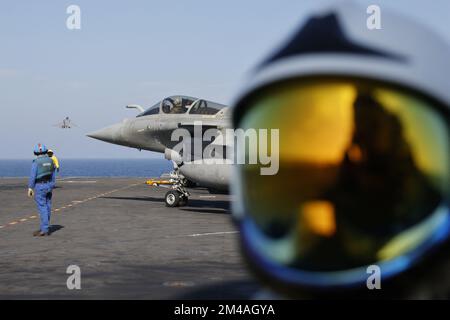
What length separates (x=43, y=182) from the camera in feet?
54.4

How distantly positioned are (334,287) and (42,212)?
16193mm

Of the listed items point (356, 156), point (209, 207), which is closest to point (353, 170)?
point (356, 156)

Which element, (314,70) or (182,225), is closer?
(314,70)

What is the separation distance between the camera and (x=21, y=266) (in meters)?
11.6

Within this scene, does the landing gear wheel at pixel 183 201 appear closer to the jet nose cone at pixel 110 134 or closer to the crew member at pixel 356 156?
the jet nose cone at pixel 110 134

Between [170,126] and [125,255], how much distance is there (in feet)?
38.2

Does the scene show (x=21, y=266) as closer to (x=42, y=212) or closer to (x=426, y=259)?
(x=42, y=212)

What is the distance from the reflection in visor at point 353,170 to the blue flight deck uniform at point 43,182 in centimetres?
1571

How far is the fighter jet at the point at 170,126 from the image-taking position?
23594 mm

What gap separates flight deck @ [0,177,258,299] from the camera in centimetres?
916

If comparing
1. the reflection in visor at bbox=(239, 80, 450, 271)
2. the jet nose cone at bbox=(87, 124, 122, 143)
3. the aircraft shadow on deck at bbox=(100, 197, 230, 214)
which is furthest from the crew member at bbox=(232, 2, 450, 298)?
the jet nose cone at bbox=(87, 124, 122, 143)
